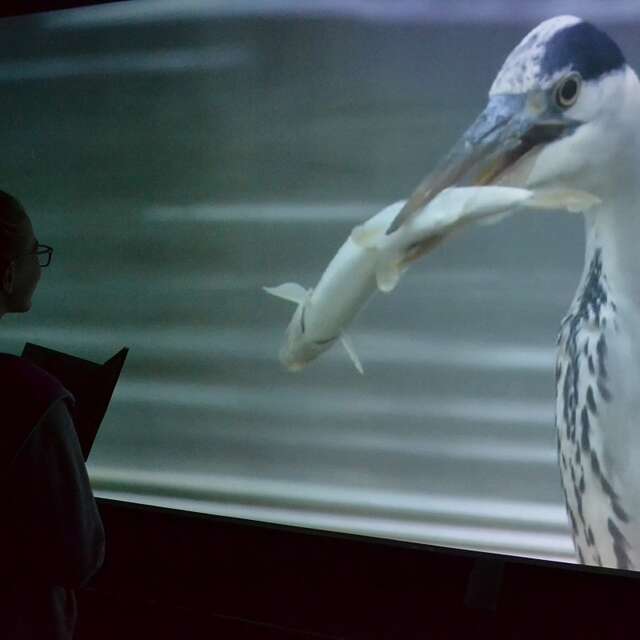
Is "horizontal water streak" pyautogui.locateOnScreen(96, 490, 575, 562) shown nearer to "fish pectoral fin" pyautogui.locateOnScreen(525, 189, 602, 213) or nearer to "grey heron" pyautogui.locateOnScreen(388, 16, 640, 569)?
"grey heron" pyautogui.locateOnScreen(388, 16, 640, 569)

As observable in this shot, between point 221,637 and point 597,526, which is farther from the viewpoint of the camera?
point 221,637

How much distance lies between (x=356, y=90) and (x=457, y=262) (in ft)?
1.27

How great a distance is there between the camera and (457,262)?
4.40 ft

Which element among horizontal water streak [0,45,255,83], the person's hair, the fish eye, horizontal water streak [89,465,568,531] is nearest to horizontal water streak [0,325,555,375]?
horizontal water streak [89,465,568,531]

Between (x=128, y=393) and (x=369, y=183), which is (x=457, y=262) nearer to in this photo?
(x=369, y=183)

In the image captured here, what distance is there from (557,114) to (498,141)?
10cm

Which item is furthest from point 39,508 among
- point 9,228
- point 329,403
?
point 329,403

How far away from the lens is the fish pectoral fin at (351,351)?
1.42 meters

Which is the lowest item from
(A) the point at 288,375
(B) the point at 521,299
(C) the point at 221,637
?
(C) the point at 221,637

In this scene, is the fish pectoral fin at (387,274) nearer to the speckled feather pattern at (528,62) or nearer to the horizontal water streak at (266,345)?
the horizontal water streak at (266,345)

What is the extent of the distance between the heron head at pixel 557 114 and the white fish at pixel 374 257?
1.0 inches

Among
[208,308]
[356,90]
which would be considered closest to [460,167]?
[356,90]

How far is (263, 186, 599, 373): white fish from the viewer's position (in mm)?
1277

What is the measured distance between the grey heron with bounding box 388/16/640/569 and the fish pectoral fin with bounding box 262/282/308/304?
40 centimetres
